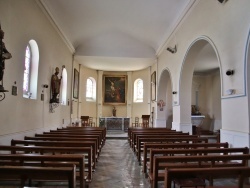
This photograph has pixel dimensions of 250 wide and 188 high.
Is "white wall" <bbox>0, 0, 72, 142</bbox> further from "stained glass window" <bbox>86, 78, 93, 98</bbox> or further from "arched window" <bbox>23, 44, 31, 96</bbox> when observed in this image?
"stained glass window" <bbox>86, 78, 93, 98</bbox>

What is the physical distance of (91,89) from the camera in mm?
14406

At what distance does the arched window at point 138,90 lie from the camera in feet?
47.4

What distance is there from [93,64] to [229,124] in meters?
9.43

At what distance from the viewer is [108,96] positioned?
1456 cm

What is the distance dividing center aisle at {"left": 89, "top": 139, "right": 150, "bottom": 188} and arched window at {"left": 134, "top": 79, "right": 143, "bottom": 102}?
8803 millimetres

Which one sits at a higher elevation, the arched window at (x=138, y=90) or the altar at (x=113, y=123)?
the arched window at (x=138, y=90)

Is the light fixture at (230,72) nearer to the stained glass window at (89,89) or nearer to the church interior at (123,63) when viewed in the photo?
the church interior at (123,63)

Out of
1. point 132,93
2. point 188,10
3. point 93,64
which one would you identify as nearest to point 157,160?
point 188,10

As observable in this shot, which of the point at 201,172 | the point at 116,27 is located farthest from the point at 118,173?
the point at 116,27

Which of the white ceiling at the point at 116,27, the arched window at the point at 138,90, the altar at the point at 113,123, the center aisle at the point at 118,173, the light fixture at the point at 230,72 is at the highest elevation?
the white ceiling at the point at 116,27

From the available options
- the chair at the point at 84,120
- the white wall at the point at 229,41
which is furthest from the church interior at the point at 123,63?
the chair at the point at 84,120

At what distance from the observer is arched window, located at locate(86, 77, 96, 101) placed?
1417cm

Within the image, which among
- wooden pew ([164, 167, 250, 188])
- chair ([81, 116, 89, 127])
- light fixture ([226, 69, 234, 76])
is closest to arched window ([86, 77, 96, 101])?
chair ([81, 116, 89, 127])

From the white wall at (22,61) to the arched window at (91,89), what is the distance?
618 cm
